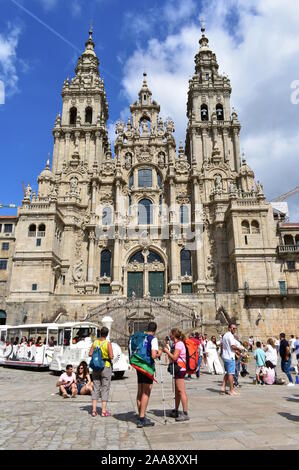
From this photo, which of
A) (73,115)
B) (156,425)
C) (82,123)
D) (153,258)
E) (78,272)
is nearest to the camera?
(156,425)

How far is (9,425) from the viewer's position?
6.47 meters

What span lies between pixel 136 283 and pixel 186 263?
640 cm

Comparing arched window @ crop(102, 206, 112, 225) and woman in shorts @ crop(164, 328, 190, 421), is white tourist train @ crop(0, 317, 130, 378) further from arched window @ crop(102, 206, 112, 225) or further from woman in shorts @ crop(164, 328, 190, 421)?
arched window @ crop(102, 206, 112, 225)

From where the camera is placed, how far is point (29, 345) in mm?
18359

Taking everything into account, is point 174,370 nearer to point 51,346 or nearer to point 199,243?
point 51,346

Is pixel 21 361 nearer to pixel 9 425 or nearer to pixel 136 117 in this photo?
pixel 9 425

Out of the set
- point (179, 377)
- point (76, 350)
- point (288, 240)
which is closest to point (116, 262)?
point (288, 240)

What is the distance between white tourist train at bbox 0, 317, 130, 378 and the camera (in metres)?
14.5

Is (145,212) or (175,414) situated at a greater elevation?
(145,212)

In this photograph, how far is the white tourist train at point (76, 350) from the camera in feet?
46.0

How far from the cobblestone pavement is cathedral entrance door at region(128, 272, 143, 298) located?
1135 inches

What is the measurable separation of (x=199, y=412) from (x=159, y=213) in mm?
35714

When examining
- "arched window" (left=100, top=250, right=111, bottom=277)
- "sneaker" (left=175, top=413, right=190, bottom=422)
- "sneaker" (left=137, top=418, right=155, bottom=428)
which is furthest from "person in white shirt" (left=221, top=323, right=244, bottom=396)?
"arched window" (left=100, top=250, right=111, bottom=277)

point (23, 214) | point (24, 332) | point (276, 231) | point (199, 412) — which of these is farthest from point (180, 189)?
point (199, 412)
